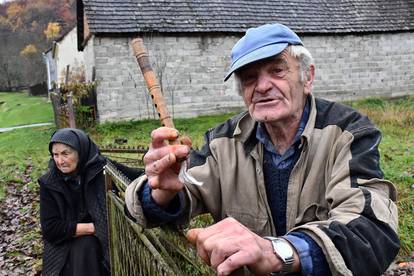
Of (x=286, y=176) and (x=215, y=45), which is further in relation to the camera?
(x=215, y=45)

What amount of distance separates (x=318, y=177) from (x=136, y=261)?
1.09 metres

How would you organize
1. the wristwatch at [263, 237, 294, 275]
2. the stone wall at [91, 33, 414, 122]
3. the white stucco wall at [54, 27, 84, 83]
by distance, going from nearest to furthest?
the wristwatch at [263, 237, 294, 275], the stone wall at [91, 33, 414, 122], the white stucco wall at [54, 27, 84, 83]

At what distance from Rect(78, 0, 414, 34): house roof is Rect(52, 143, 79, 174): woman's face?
12.3 meters

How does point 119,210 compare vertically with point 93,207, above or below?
above

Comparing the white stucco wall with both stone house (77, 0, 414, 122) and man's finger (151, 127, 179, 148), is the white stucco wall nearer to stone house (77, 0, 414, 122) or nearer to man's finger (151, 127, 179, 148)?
stone house (77, 0, 414, 122)

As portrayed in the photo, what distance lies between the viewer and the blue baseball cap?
1.80 metres

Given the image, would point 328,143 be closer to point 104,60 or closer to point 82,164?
point 82,164

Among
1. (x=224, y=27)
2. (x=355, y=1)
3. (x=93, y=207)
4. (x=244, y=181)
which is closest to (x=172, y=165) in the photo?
(x=244, y=181)

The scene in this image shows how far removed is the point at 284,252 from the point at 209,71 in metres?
16.0

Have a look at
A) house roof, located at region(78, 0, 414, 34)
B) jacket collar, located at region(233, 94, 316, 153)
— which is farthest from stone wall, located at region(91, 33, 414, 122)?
jacket collar, located at region(233, 94, 316, 153)

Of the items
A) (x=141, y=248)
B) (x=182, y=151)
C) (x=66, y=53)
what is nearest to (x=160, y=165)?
(x=182, y=151)

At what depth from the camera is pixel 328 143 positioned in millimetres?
1778

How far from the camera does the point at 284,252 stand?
4.34ft

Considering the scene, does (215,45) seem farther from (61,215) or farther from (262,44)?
(262,44)
